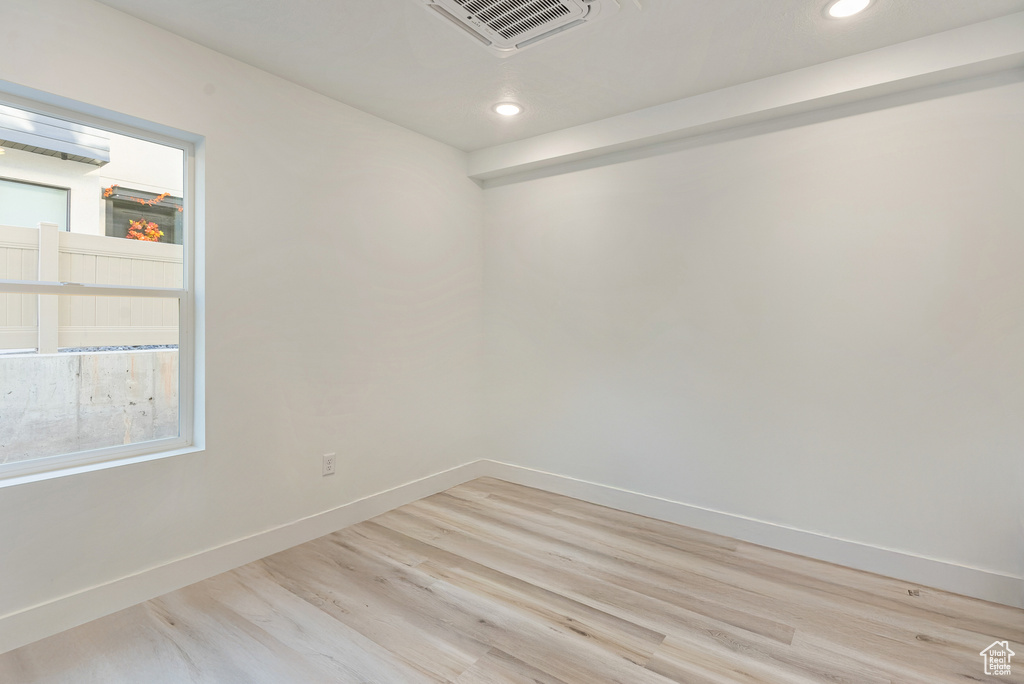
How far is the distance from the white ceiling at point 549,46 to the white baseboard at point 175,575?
95.1 inches

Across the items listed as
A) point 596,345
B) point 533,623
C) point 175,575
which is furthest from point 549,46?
point 175,575

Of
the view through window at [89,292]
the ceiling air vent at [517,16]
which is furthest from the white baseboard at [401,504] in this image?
the ceiling air vent at [517,16]

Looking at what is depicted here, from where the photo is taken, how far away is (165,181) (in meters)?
2.48

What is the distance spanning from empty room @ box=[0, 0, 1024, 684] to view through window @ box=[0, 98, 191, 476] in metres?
0.01

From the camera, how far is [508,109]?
3.13 m

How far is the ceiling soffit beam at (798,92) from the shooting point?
2.24 meters

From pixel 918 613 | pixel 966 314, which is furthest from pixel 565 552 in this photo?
pixel 966 314

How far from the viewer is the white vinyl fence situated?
207cm

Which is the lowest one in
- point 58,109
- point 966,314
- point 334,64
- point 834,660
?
point 834,660

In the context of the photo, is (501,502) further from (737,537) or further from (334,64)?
(334,64)

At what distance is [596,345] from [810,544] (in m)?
1.67

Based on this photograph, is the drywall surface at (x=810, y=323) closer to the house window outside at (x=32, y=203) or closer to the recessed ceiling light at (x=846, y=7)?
the recessed ceiling light at (x=846, y=7)

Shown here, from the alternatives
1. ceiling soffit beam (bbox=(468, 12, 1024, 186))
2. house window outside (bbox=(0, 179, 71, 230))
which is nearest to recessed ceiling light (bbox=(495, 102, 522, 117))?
ceiling soffit beam (bbox=(468, 12, 1024, 186))

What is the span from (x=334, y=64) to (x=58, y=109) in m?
1.17
